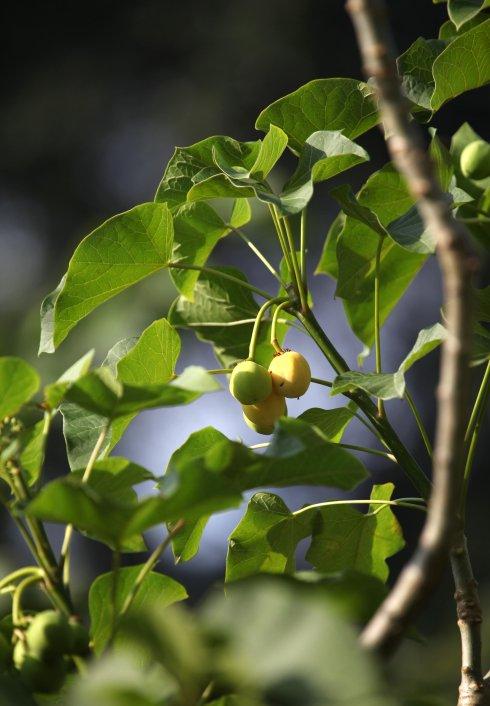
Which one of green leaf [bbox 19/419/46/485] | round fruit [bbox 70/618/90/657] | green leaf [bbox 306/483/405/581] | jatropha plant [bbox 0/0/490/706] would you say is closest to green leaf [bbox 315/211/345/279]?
jatropha plant [bbox 0/0/490/706]

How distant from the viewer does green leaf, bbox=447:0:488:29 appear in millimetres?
740

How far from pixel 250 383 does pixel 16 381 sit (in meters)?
0.23

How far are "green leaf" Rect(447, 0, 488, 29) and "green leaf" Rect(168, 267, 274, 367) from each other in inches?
11.0

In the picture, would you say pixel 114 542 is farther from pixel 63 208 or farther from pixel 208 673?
pixel 63 208

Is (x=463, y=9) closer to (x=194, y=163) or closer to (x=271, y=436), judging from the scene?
(x=194, y=163)

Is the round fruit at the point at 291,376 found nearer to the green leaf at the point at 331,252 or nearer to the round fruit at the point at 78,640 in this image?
the green leaf at the point at 331,252

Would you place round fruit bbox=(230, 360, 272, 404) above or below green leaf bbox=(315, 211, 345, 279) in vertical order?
below

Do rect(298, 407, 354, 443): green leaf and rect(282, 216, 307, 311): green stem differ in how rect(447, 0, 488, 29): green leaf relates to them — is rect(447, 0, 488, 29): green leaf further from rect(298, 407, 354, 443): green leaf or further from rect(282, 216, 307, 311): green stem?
rect(298, 407, 354, 443): green leaf

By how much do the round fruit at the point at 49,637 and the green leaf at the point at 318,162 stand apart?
1.04 ft

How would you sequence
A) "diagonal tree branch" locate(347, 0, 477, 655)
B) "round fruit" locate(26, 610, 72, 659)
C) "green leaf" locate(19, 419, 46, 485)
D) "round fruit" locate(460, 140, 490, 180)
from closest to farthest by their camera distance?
1. "diagonal tree branch" locate(347, 0, 477, 655)
2. "round fruit" locate(26, 610, 72, 659)
3. "green leaf" locate(19, 419, 46, 485)
4. "round fruit" locate(460, 140, 490, 180)

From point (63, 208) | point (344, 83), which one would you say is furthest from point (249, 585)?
point (63, 208)

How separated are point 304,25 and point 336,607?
12.5ft

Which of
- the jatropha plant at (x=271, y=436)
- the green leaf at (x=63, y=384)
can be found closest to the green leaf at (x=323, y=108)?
the jatropha plant at (x=271, y=436)

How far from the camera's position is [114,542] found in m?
0.45
